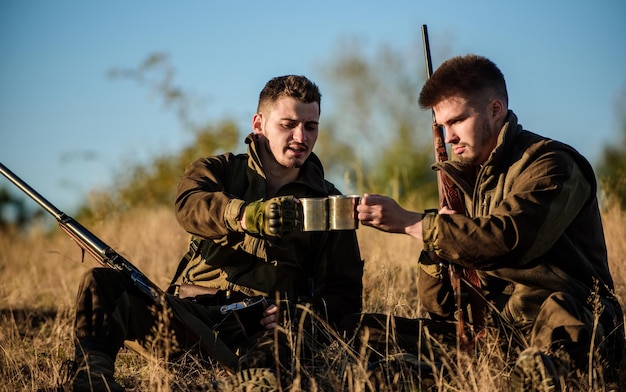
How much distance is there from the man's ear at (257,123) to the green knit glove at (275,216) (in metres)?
1.28

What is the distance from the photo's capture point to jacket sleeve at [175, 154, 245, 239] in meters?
5.51

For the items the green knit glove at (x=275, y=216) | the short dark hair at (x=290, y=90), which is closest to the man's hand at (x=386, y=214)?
the green knit glove at (x=275, y=216)

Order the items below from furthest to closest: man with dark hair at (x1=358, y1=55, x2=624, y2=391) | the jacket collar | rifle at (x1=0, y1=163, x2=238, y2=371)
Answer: the jacket collar
rifle at (x1=0, y1=163, x2=238, y2=371)
man with dark hair at (x1=358, y1=55, x2=624, y2=391)

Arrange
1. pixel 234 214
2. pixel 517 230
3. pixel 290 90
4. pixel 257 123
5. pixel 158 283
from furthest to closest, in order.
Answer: pixel 158 283, pixel 257 123, pixel 290 90, pixel 234 214, pixel 517 230

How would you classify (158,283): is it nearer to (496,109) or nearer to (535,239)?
(496,109)

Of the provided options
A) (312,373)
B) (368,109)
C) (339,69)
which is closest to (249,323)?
(312,373)

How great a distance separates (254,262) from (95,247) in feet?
3.54

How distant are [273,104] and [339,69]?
23.4m

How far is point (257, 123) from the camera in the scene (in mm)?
6547

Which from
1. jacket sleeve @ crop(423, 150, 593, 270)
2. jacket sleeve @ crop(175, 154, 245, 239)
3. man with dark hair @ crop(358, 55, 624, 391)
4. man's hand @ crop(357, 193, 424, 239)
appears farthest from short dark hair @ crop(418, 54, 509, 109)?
jacket sleeve @ crop(175, 154, 245, 239)

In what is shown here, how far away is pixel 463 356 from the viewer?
192 inches

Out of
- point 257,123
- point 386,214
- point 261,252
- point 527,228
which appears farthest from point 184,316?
point 527,228

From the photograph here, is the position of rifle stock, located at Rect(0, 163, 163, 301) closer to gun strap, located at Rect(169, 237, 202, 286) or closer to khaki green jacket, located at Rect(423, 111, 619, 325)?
gun strap, located at Rect(169, 237, 202, 286)

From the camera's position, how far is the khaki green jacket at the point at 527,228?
4832 mm
